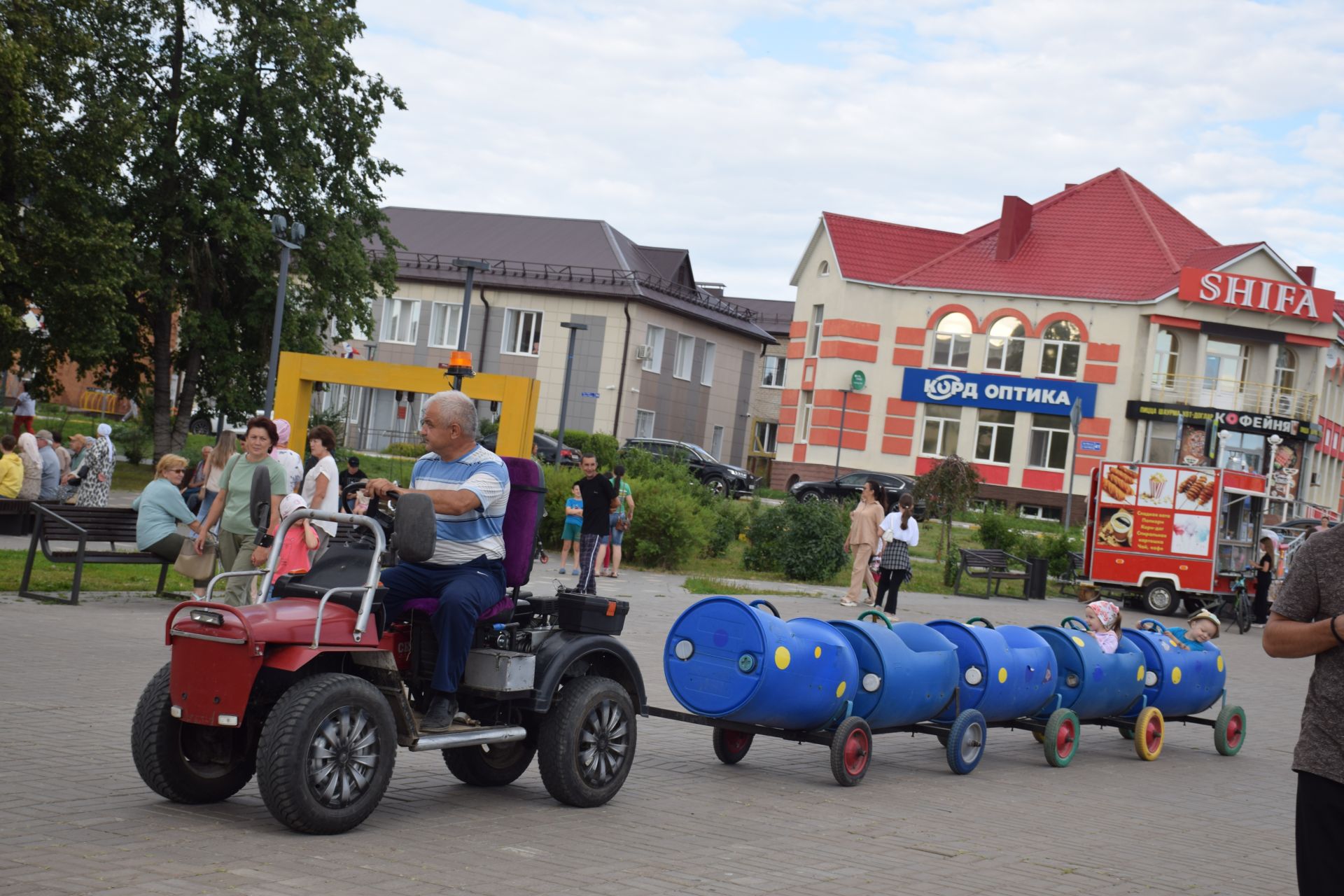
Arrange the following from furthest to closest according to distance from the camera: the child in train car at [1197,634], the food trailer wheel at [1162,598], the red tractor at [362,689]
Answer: the food trailer wheel at [1162,598] < the child in train car at [1197,634] < the red tractor at [362,689]

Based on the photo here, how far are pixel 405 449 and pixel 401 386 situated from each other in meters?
28.7

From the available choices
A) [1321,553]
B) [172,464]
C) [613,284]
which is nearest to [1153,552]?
[172,464]

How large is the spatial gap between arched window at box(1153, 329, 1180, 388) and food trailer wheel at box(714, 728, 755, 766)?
4652 cm

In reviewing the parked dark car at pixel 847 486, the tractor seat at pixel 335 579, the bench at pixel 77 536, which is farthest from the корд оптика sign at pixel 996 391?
the tractor seat at pixel 335 579

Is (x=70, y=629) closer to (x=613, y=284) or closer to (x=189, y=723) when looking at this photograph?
(x=189, y=723)

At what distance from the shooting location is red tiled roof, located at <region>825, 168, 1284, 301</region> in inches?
2105

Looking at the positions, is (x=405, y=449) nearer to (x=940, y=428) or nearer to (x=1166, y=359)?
(x=940, y=428)

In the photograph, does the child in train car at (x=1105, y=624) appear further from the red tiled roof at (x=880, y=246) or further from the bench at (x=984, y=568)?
the red tiled roof at (x=880, y=246)

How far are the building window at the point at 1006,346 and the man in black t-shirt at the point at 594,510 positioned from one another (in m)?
35.8

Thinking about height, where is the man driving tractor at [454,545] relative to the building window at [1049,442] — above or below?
below

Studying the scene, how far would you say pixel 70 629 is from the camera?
40.4ft

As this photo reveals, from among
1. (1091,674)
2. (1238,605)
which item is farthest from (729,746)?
(1238,605)

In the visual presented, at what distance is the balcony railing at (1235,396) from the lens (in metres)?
53.0

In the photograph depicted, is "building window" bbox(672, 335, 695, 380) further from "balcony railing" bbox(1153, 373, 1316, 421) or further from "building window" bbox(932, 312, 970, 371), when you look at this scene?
"balcony railing" bbox(1153, 373, 1316, 421)
